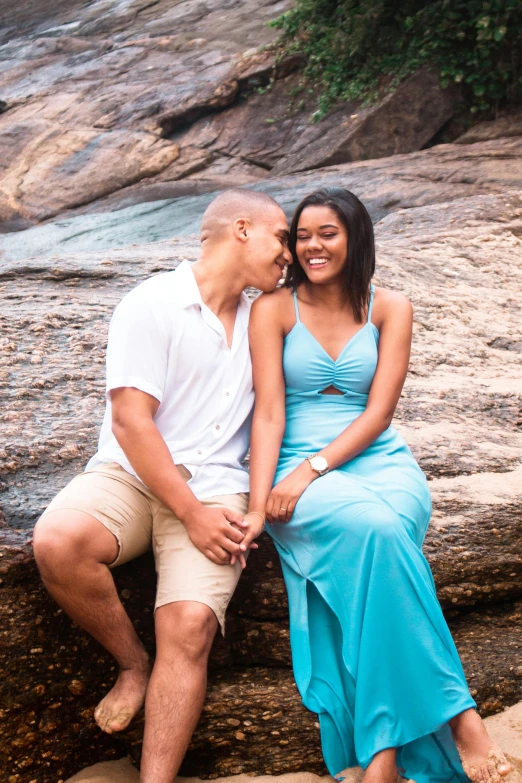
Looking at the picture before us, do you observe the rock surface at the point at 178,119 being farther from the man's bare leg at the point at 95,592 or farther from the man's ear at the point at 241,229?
the man's bare leg at the point at 95,592

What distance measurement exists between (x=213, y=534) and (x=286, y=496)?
0.27 meters

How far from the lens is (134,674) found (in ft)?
7.64

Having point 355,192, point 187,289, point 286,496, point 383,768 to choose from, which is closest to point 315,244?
point 187,289

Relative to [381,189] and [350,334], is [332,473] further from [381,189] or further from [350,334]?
[381,189]

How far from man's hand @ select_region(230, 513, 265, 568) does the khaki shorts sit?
0.03 meters

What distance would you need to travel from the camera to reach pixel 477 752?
218 centimetres

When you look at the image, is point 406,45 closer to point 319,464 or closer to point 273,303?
point 273,303

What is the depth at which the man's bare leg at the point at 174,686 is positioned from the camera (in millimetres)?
2084

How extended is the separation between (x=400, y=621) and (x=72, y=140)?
10.7m

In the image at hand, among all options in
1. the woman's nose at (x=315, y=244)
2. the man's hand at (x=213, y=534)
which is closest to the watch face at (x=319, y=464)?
the man's hand at (x=213, y=534)

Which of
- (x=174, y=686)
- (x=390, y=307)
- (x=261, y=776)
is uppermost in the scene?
(x=390, y=307)

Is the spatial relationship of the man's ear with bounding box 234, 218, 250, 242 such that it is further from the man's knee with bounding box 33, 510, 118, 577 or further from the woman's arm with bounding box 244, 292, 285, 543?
the man's knee with bounding box 33, 510, 118, 577

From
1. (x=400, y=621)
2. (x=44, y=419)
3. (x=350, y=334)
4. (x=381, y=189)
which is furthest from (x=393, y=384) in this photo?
(x=381, y=189)

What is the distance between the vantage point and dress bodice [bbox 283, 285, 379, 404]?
275cm
